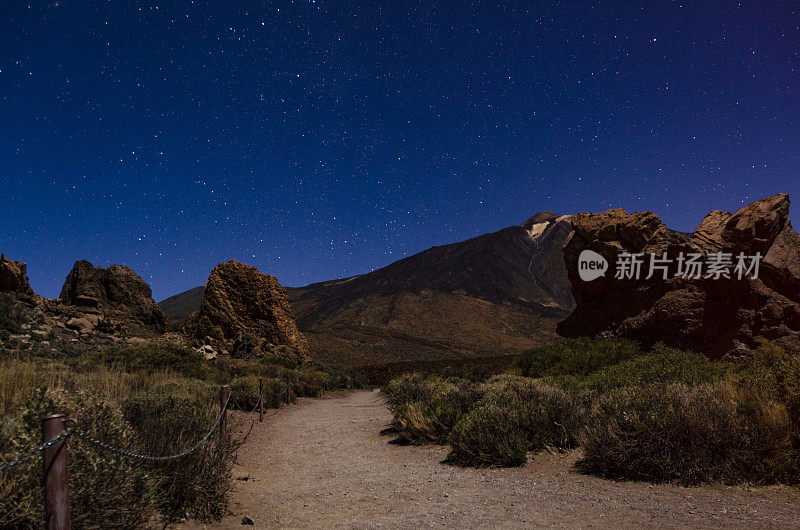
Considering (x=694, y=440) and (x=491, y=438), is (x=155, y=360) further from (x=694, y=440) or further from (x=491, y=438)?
(x=694, y=440)

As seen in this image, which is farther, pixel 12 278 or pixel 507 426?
pixel 12 278

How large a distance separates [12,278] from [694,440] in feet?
104

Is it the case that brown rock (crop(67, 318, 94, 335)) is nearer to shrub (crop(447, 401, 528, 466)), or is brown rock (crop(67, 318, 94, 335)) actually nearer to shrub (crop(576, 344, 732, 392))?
shrub (crop(447, 401, 528, 466))

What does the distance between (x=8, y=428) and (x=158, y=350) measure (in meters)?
15.6

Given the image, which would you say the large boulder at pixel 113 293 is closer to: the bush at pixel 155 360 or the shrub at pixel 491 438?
the bush at pixel 155 360

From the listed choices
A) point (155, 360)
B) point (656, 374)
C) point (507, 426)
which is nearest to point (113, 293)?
point (155, 360)

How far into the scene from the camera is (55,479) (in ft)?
8.22

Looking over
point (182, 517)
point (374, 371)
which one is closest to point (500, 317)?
point (374, 371)

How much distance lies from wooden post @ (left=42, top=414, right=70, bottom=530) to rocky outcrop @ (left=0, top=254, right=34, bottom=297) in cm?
2855

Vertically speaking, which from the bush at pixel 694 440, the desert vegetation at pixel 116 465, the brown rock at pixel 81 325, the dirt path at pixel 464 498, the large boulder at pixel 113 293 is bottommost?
the dirt path at pixel 464 498

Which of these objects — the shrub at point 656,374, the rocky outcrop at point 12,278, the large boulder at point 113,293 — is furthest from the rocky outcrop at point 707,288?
the rocky outcrop at point 12,278

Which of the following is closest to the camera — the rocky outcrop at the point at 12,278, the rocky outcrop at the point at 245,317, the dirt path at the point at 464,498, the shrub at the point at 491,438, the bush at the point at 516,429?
the dirt path at the point at 464,498

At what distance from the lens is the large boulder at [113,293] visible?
28.0 m

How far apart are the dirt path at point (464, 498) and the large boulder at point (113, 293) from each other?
26073mm
